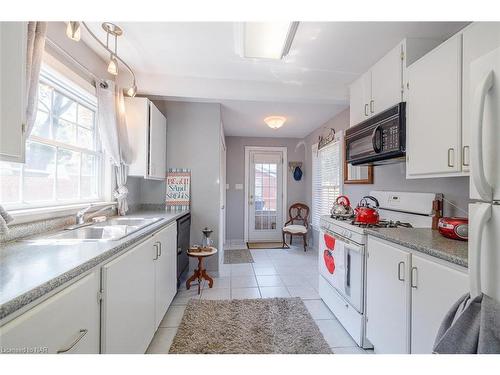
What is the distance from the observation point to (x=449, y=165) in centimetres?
144

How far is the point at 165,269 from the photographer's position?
2.03 meters

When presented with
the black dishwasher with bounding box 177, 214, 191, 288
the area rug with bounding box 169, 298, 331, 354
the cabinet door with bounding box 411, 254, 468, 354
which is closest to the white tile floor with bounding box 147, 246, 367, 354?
the area rug with bounding box 169, 298, 331, 354

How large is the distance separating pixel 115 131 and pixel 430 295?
276 cm

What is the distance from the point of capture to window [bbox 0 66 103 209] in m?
1.51

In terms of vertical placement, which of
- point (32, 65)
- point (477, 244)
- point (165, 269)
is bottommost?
point (165, 269)

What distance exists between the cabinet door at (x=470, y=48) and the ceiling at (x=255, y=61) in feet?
1.85

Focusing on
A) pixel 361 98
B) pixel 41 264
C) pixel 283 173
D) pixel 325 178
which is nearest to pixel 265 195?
pixel 283 173

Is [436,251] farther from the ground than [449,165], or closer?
closer

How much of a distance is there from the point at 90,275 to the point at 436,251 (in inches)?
65.4

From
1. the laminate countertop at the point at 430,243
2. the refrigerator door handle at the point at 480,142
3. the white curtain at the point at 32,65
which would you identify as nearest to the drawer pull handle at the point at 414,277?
the laminate countertop at the point at 430,243

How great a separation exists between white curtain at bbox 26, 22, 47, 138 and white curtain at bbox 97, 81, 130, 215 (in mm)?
922

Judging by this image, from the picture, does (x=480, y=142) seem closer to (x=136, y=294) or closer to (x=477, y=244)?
(x=477, y=244)
